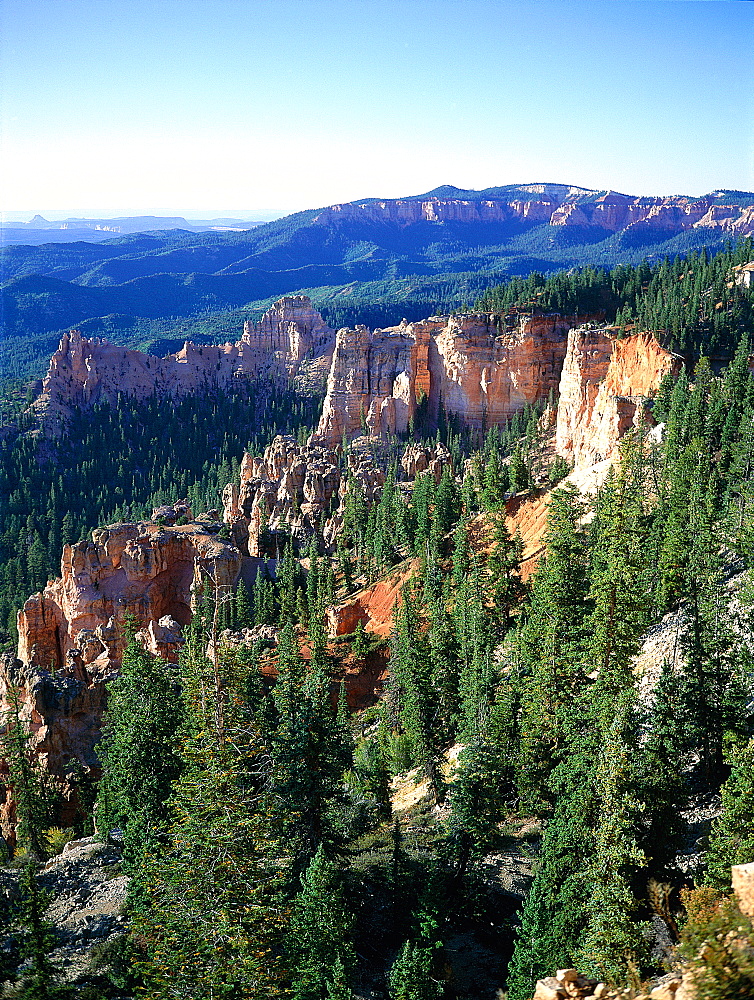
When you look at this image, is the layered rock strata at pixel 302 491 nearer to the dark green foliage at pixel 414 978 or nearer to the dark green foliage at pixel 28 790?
the dark green foliage at pixel 28 790

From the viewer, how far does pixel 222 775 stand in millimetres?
23141

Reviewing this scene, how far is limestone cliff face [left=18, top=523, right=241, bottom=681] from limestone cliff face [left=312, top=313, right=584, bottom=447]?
3526cm

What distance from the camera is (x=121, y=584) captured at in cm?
6819

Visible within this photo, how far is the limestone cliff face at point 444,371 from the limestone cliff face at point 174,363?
52994 millimetres

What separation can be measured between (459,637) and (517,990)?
2601 centimetres

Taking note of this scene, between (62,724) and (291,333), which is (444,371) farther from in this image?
(291,333)

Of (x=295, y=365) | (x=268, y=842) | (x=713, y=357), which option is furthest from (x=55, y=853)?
(x=295, y=365)

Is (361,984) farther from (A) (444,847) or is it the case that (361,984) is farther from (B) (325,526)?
(B) (325,526)

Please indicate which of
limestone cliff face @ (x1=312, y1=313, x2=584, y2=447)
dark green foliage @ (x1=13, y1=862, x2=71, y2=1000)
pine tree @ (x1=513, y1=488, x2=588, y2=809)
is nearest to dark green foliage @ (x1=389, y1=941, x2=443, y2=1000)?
dark green foliage @ (x1=13, y1=862, x2=71, y2=1000)

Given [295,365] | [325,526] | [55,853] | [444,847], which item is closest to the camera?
[444,847]

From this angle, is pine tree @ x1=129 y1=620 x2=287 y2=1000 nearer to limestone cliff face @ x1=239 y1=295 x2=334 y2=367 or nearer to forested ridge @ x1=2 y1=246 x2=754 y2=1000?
forested ridge @ x1=2 y1=246 x2=754 y2=1000

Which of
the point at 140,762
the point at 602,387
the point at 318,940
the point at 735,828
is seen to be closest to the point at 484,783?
the point at 318,940

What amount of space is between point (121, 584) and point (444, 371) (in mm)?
49480

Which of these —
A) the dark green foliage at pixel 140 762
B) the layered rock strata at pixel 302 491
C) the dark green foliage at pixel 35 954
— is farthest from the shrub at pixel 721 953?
the layered rock strata at pixel 302 491
